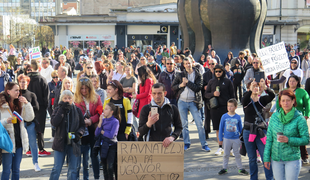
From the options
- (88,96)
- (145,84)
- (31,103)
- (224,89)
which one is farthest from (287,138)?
(31,103)

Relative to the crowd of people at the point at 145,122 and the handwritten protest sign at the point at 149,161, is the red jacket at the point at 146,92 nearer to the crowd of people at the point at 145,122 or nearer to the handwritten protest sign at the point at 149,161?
the crowd of people at the point at 145,122

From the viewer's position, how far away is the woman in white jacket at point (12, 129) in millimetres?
5512

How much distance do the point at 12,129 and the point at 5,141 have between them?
14.7 inches

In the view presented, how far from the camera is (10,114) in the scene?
5.72 metres

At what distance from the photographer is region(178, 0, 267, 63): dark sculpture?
731 inches

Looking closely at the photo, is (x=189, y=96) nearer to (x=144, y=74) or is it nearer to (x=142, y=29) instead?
(x=144, y=74)

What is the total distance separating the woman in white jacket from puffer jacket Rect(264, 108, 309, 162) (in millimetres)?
3573

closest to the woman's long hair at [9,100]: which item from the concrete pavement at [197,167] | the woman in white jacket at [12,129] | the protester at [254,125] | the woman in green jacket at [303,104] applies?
the woman in white jacket at [12,129]

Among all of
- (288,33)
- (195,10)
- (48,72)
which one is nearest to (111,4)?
(288,33)

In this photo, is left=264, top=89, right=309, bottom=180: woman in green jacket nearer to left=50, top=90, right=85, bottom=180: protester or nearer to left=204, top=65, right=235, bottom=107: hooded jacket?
left=50, top=90, right=85, bottom=180: protester

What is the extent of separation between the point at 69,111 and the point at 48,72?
208 inches

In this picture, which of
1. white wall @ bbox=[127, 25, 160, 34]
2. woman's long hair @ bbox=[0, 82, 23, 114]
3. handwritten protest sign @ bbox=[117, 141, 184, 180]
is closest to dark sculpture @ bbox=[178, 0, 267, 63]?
woman's long hair @ bbox=[0, 82, 23, 114]

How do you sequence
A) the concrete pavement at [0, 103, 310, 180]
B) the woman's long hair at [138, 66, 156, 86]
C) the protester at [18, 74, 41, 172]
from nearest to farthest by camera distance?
the concrete pavement at [0, 103, 310, 180]
the protester at [18, 74, 41, 172]
the woman's long hair at [138, 66, 156, 86]

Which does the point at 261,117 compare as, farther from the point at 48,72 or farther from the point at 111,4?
the point at 111,4
